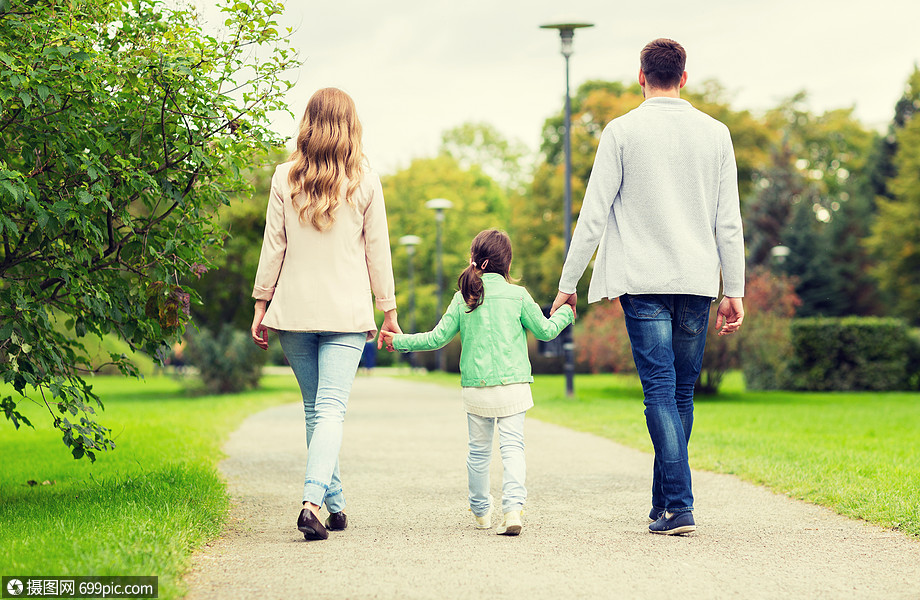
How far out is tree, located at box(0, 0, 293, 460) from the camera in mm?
4777

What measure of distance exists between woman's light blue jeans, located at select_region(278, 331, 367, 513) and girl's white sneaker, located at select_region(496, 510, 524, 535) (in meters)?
0.83

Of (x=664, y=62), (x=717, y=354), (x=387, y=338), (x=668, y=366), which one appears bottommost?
(x=717, y=354)

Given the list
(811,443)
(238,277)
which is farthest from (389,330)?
(238,277)

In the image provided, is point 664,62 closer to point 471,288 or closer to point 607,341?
point 471,288

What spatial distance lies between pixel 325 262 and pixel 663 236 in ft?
5.39

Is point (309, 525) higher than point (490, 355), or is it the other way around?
point (490, 355)

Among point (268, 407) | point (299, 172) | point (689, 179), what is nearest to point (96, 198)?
point (299, 172)

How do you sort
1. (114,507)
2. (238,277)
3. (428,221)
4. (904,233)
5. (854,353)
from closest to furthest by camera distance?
(114,507), (238,277), (854,353), (904,233), (428,221)

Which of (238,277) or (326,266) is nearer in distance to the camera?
(326,266)

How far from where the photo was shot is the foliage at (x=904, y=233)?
36781 millimetres

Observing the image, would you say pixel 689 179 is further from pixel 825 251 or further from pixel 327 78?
pixel 825 251

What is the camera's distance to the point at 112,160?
516cm

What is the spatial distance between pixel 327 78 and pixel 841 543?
340 centimetres

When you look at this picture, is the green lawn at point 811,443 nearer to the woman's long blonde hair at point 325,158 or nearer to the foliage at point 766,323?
the foliage at point 766,323
